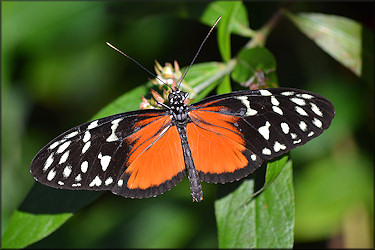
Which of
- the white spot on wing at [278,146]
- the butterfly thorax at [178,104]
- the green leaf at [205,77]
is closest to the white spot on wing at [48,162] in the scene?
the butterfly thorax at [178,104]

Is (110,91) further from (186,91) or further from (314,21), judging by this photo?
(314,21)

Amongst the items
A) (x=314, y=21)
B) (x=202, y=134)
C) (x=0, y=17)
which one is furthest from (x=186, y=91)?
(x=0, y=17)

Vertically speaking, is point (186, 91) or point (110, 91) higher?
point (110, 91)

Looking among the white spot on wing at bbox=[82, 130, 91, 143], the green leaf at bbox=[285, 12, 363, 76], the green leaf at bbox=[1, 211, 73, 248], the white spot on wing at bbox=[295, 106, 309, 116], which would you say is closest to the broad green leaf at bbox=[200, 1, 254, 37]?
the green leaf at bbox=[285, 12, 363, 76]

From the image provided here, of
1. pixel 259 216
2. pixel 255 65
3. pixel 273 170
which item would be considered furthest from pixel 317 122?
pixel 259 216

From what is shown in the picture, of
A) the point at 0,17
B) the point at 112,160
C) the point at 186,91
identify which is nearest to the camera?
the point at 112,160

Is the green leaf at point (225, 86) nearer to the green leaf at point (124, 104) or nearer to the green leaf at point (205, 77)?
the green leaf at point (205, 77)

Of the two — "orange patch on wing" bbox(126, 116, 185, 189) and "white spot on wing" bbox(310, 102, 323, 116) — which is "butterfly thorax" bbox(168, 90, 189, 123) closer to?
"orange patch on wing" bbox(126, 116, 185, 189)

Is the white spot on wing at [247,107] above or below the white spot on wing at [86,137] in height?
above
